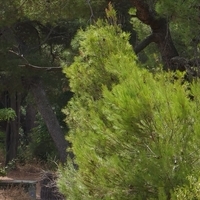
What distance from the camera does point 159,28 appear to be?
851 cm

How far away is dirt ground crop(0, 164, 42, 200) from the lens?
45.3 feet

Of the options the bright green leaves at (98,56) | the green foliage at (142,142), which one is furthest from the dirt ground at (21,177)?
the green foliage at (142,142)

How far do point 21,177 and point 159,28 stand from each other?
9879mm

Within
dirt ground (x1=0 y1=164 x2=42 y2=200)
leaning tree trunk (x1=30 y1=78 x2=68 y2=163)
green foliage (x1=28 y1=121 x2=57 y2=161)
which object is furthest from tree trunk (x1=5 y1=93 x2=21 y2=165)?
leaning tree trunk (x1=30 y1=78 x2=68 y2=163)

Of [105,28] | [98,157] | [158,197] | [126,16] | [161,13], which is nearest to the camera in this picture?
[158,197]

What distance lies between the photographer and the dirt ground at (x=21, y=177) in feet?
45.3

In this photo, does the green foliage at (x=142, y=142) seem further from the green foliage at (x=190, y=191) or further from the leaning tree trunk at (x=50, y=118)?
the leaning tree trunk at (x=50, y=118)

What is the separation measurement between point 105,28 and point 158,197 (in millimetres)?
2190

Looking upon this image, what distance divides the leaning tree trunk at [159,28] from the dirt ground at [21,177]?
6396mm

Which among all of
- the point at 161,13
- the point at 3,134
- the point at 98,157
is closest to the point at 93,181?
the point at 98,157

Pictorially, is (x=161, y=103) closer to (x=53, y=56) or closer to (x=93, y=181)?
(x=93, y=181)

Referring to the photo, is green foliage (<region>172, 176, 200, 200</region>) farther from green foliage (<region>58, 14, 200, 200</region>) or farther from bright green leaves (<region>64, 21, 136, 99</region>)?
bright green leaves (<region>64, 21, 136, 99</region>)

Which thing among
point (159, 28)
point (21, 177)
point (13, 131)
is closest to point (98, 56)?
point (159, 28)

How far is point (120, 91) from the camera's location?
14.1ft
